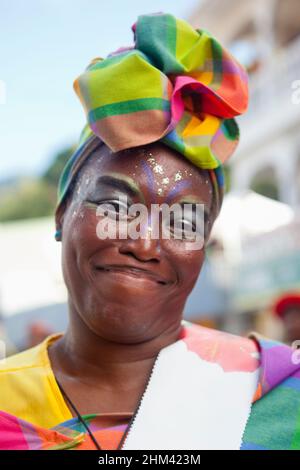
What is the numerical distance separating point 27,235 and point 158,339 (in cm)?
1027

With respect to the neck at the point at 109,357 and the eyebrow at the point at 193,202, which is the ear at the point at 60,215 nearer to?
the neck at the point at 109,357

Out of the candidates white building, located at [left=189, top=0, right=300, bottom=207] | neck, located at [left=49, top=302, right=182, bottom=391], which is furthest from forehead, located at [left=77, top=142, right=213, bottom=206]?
white building, located at [left=189, top=0, right=300, bottom=207]

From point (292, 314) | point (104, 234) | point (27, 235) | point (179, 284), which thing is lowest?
point (27, 235)

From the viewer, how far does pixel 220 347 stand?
1.81 metres

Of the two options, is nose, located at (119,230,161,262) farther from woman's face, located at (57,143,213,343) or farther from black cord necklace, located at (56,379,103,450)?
black cord necklace, located at (56,379,103,450)

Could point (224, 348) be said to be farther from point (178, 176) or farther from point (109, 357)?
point (178, 176)

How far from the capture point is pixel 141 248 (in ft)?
5.13

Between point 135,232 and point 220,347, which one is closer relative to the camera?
point 135,232

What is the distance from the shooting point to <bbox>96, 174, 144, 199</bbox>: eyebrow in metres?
1.63

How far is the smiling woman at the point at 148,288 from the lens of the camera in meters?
1.55

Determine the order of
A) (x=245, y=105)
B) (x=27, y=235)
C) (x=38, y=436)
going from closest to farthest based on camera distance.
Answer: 1. (x=38, y=436)
2. (x=245, y=105)
3. (x=27, y=235)

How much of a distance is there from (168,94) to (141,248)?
436mm

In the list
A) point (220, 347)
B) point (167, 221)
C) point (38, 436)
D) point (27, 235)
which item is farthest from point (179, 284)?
point (27, 235)

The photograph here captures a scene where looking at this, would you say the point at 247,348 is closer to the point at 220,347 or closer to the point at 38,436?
the point at 220,347
